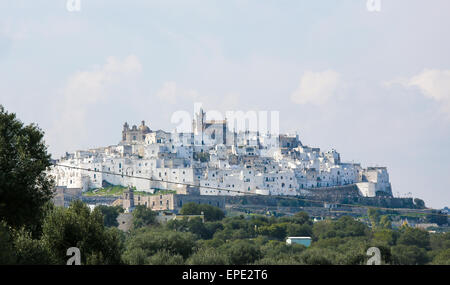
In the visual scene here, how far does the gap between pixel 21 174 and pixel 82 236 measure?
2864 millimetres

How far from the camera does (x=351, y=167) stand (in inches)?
4252

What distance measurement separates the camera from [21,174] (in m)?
18.8

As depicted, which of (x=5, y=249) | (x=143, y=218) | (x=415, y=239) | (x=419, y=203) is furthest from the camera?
(x=419, y=203)

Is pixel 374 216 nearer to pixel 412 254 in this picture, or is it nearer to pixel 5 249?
pixel 412 254

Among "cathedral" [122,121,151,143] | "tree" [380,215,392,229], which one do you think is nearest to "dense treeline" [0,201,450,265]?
"tree" [380,215,392,229]

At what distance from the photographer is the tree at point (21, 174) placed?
60.8 ft

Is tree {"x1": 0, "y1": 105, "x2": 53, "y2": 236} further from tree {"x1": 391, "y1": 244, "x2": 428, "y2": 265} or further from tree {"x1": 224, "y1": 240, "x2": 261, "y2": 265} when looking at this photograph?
tree {"x1": 391, "y1": 244, "x2": 428, "y2": 265}

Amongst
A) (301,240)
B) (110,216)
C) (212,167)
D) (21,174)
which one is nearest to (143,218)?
(110,216)

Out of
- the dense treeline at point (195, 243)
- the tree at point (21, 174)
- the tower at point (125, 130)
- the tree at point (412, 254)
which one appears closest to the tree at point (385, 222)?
the dense treeline at point (195, 243)

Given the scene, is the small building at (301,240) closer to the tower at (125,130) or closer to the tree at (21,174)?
the tree at (21,174)

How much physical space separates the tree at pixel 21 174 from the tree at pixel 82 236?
0.79 meters

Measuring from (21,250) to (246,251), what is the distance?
19.0 m
